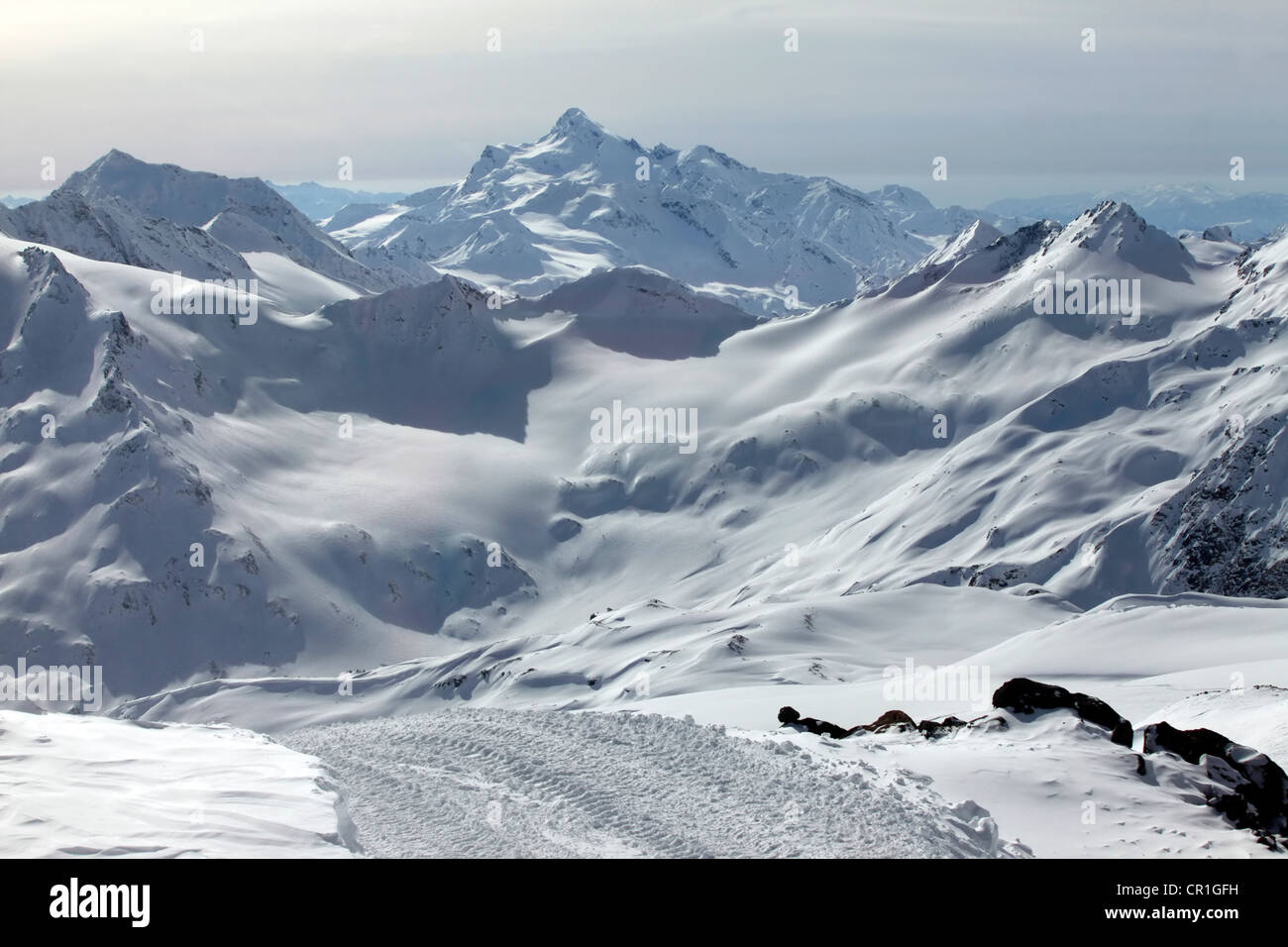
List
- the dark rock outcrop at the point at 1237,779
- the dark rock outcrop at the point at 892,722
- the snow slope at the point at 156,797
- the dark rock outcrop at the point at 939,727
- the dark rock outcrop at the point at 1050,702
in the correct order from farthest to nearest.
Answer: the dark rock outcrop at the point at 892,722 < the dark rock outcrop at the point at 939,727 < the dark rock outcrop at the point at 1050,702 < the dark rock outcrop at the point at 1237,779 < the snow slope at the point at 156,797

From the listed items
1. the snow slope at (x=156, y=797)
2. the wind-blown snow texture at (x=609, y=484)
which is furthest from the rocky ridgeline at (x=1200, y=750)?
the wind-blown snow texture at (x=609, y=484)

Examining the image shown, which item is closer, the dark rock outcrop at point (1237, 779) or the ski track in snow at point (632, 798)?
the ski track in snow at point (632, 798)

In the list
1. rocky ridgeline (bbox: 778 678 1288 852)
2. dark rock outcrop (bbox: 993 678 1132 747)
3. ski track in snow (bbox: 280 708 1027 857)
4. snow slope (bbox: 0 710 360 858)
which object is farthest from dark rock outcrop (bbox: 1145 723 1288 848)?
snow slope (bbox: 0 710 360 858)

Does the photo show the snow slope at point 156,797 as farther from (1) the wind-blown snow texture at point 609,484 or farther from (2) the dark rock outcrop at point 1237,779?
(1) the wind-blown snow texture at point 609,484

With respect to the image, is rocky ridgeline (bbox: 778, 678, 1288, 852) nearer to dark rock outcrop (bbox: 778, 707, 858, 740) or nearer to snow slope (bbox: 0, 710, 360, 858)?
dark rock outcrop (bbox: 778, 707, 858, 740)

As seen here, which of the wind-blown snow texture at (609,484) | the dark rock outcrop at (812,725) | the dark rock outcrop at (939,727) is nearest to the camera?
the dark rock outcrop at (939,727)

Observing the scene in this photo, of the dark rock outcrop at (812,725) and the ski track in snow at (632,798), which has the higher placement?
the ski track in snow at (632,798)
